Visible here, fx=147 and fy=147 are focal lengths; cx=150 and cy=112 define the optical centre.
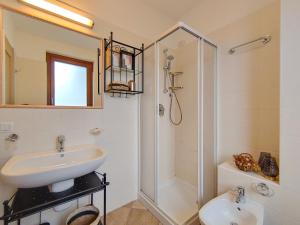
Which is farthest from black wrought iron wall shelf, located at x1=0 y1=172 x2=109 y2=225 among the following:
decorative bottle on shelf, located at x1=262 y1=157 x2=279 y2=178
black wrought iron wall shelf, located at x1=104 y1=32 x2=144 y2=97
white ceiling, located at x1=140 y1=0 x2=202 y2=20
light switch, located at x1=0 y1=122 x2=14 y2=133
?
white ceiling, located at x1=140 y1=0 x2=202 y2=20

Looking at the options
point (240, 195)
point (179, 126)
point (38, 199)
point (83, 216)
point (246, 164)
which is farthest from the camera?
point (179, 126)

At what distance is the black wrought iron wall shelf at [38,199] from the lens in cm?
96

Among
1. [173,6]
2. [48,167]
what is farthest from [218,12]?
[48,167]

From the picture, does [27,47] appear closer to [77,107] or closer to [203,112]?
[77,107]

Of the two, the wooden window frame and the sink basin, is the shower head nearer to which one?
the wooden window frame

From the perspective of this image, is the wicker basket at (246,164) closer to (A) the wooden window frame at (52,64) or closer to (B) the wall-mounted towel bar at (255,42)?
(B) the wall-mounted towel bar at (255,42)

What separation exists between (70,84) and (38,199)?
40.1 inches

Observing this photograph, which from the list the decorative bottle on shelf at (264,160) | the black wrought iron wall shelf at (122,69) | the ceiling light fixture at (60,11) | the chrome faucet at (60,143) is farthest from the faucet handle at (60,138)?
the decorative bottle on shelf at (264,160)

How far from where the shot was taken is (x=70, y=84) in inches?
59.1

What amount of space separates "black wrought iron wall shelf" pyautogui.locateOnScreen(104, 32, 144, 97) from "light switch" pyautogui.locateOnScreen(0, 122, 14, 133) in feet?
2.86

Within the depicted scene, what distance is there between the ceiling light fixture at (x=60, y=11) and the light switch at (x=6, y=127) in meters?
1.04

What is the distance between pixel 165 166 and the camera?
2.29m

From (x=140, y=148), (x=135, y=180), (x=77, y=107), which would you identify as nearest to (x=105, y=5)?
(x=77, y=107)

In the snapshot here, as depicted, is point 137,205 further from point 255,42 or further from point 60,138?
point 255,42
